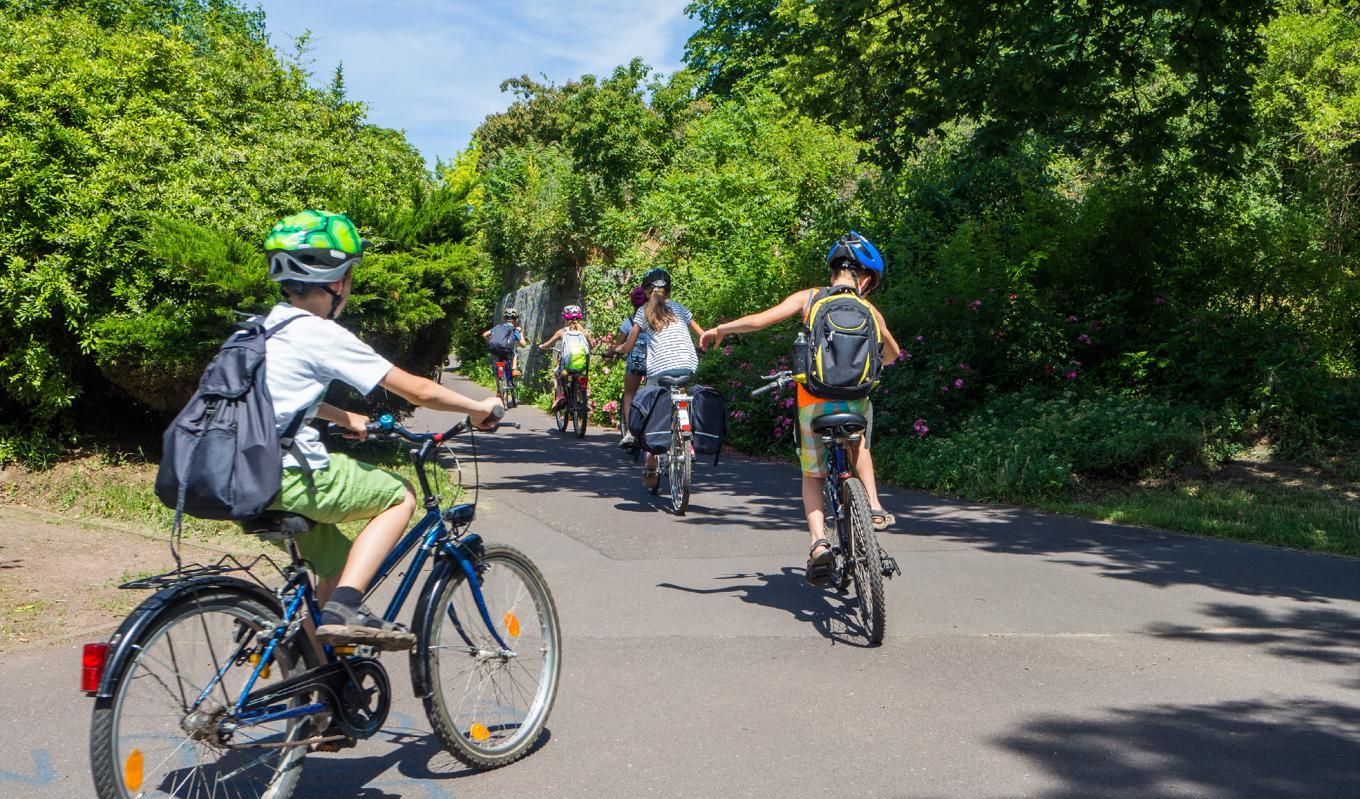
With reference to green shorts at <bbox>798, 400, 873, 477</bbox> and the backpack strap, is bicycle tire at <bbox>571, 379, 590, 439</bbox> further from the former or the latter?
the backpack strap

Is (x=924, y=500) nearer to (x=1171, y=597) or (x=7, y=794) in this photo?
(x=1171, y=597)

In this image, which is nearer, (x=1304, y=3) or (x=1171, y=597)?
(x=1171, y=597)

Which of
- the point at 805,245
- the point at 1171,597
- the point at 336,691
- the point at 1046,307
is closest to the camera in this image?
the point at 336,691

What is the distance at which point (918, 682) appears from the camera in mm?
5152

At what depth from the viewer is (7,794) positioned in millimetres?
3846

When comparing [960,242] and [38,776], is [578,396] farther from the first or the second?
[38,776]

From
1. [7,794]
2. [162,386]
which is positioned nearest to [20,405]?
[162,386]

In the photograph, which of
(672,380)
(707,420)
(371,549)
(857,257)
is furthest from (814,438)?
(672,380)

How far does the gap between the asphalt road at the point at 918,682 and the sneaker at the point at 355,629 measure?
62cm

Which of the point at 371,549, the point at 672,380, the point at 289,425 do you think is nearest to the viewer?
the point at 289,425

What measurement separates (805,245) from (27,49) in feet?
32.7

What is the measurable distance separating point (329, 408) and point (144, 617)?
3.08 feet

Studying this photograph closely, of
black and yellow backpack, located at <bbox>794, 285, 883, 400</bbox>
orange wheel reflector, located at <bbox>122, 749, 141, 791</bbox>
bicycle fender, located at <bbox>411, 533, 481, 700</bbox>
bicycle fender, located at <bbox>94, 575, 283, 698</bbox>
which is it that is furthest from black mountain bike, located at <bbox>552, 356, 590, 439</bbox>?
orange wheel reflector, located at <bbox>122, 749, 141, 791</bbox>

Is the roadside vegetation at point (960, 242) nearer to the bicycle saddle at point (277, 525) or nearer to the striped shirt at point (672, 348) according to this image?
the striped shirt at point (672, 348)
